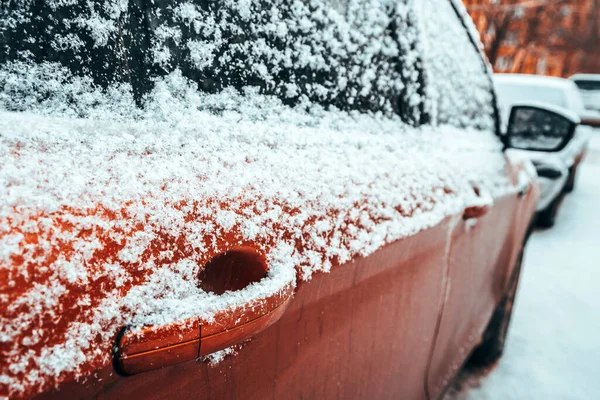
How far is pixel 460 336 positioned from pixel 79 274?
72.2 inches

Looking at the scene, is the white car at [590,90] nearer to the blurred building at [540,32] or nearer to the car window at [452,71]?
the blurred building at [540,32]

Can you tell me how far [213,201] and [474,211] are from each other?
3.98 feet

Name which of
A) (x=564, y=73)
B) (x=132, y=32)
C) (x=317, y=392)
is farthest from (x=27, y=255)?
(x=564, y=73)

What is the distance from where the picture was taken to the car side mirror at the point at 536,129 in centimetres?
230

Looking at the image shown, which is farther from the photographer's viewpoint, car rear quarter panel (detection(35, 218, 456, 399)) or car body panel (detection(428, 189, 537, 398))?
car body panel (detection(428, 189, 537, 398))

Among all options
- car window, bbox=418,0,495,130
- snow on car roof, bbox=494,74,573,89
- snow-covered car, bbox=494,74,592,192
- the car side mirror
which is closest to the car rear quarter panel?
car window, bbox=418,0,495,130

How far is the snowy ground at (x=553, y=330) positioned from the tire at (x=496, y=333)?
0.09 m

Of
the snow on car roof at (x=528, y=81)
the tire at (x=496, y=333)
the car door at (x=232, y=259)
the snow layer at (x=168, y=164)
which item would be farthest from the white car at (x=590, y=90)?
the snow layer at (x=168, y=164)

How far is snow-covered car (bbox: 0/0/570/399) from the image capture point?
577mm

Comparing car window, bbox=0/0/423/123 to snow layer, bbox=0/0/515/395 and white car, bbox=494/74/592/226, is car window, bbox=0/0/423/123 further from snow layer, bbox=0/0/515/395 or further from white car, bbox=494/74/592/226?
white car, bbox=494/74/592/226

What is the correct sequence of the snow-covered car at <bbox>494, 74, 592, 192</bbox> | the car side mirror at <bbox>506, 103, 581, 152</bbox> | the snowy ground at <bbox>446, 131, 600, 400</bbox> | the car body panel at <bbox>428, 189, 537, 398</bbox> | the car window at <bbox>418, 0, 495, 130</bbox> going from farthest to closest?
1. the snow-covered car at <bbox>494, 74, 592, 192</bbox>
2. the snowy ground at <bbox>446, 131, 600, 400</bbox>
3. the car side mirror at <bbox>506, 103, 581, 152</bbox>
4. the car body panel at <bbox>428, 189, 537, 398</bbox>
5. the car window at <bbox>418, 0, 495, 130</bbox>

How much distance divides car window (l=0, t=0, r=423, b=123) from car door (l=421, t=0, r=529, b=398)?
1.03 ft

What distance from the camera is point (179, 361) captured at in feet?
2.12

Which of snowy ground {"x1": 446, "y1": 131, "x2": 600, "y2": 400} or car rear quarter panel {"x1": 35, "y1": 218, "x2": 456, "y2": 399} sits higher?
car rear quarter panel {"x1": 35, "y1": 218, "x2": 456, "y2": 399}
